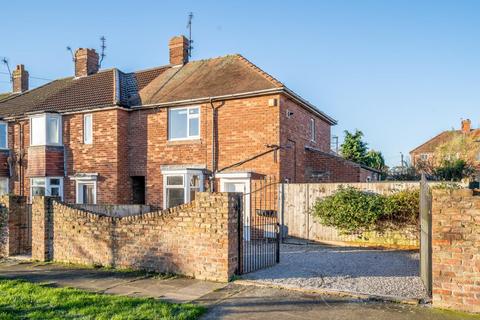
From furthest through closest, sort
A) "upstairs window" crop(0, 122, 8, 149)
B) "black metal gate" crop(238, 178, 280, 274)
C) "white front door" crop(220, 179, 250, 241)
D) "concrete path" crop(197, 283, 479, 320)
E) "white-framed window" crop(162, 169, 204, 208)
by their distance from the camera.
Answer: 1. "upstairs window" crop(0, 122, 8, 149)
2. "white-framed window" crop(162, 169, 204, 208)
3. "white front door" crop(220, 179, 250, 241)
4. "black metal gate" crop(238, 178, 280, 274)
5. "concrete path" crop(197, 283, 479, 320)

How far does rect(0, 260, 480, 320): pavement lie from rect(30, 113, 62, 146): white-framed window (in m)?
10.9

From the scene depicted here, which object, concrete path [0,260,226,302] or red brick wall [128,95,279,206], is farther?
red brick wall [128,95,279,206]

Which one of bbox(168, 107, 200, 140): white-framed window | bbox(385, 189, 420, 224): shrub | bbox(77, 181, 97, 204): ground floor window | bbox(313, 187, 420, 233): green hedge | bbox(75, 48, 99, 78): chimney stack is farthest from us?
bbox(75, 48, 99, 78): chimney stack

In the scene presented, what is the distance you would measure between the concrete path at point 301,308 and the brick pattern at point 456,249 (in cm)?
28

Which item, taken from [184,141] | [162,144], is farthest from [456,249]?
[162,144]

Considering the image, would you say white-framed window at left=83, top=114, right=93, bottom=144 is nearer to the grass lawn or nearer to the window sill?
the window sill

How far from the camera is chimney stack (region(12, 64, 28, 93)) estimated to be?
25.9m

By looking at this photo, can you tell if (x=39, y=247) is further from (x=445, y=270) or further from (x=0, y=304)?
(x=445, y=270)

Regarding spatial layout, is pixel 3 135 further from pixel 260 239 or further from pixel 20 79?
pixel 260 239

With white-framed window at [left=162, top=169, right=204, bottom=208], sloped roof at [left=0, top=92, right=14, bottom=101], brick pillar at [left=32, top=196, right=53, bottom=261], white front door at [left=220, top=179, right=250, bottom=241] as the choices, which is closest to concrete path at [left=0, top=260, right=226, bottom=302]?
brick pillar at [left=32, top=196, right=53, bottom=261]

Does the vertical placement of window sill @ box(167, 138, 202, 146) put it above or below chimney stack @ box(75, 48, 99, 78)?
below

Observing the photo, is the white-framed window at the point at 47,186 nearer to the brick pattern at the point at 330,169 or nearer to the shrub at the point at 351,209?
the brick pattern at the point at 330,169

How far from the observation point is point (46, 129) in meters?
18.5

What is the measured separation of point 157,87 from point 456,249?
15518mm
